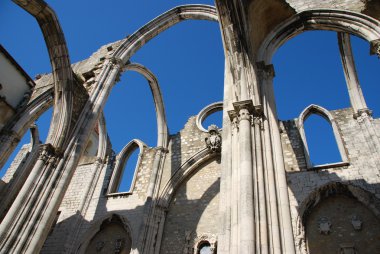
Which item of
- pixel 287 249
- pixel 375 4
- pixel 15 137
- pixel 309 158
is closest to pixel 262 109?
pixel 287 249

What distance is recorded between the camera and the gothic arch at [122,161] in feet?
35.0

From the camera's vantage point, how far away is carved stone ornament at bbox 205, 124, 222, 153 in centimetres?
991

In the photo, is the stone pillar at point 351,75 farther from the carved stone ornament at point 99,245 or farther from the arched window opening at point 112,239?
the carved stone ornament at point 99,245

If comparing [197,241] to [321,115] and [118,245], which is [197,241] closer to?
[118,245]

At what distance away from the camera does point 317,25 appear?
23.0ft

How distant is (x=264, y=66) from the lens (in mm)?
6391

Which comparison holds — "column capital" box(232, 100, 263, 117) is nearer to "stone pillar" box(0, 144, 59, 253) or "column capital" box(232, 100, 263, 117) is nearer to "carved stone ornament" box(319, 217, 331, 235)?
"carved stone ornament" box(319, 217, 331, 235)

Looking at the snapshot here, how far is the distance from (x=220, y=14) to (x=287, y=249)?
4.78m

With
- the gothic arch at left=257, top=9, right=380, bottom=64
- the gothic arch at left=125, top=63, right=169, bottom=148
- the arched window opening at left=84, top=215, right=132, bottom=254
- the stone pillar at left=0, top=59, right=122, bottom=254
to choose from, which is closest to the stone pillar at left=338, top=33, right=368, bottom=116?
the gothic arch at left=257, top=9, right=380, bottom=64

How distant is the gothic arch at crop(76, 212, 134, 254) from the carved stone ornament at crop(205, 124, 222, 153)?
3.65 m

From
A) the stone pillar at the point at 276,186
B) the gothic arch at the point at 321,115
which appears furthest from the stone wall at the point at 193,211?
the stone pillar at the point at 276,186

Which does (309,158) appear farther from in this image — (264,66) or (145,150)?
(145,150)

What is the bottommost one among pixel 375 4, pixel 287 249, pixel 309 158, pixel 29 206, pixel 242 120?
pixel 287 249

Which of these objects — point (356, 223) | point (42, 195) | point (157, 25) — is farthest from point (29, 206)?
point (356, 223)
